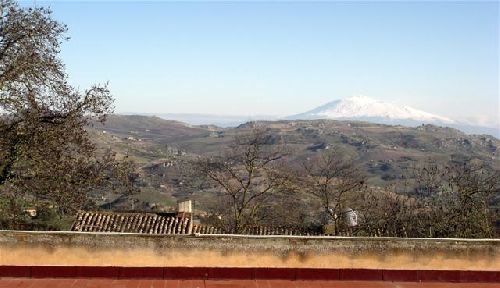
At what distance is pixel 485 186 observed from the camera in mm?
26297

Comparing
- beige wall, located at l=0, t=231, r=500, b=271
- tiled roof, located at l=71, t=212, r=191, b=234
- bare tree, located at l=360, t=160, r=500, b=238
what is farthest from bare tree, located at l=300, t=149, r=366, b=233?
beige wall, located at l=0, t=231, r=500, b=271

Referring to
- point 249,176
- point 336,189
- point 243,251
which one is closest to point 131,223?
point 249,176

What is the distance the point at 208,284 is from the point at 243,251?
2.36 feet

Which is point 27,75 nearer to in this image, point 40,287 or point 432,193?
point 40,287

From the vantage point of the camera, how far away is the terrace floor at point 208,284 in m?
7.09

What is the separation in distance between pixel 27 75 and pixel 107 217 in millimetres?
11828

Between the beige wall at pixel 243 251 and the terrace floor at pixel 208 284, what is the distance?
253mm

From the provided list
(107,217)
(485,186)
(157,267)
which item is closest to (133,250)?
(157,267)

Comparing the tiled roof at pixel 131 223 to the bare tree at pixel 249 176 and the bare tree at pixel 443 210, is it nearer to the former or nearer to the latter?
the bare tree at pixel 249 176

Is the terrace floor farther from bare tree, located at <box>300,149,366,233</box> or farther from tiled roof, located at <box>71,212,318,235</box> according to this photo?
bare tree, located at <box>300,149,366,233</box>

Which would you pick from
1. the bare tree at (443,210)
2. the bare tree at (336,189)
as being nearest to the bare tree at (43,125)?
the bare tree at (443,210)

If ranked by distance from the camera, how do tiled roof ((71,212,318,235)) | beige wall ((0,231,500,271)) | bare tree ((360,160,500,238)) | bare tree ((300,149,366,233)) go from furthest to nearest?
bare tree ((300,149,366,233))
tiled roof ((71,212,318,235))
bare tree ((360,160,500,238))
beige wall ((0,231,500,271))

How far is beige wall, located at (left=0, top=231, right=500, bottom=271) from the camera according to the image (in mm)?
7418

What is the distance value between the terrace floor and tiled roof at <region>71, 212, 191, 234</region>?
687 inches
